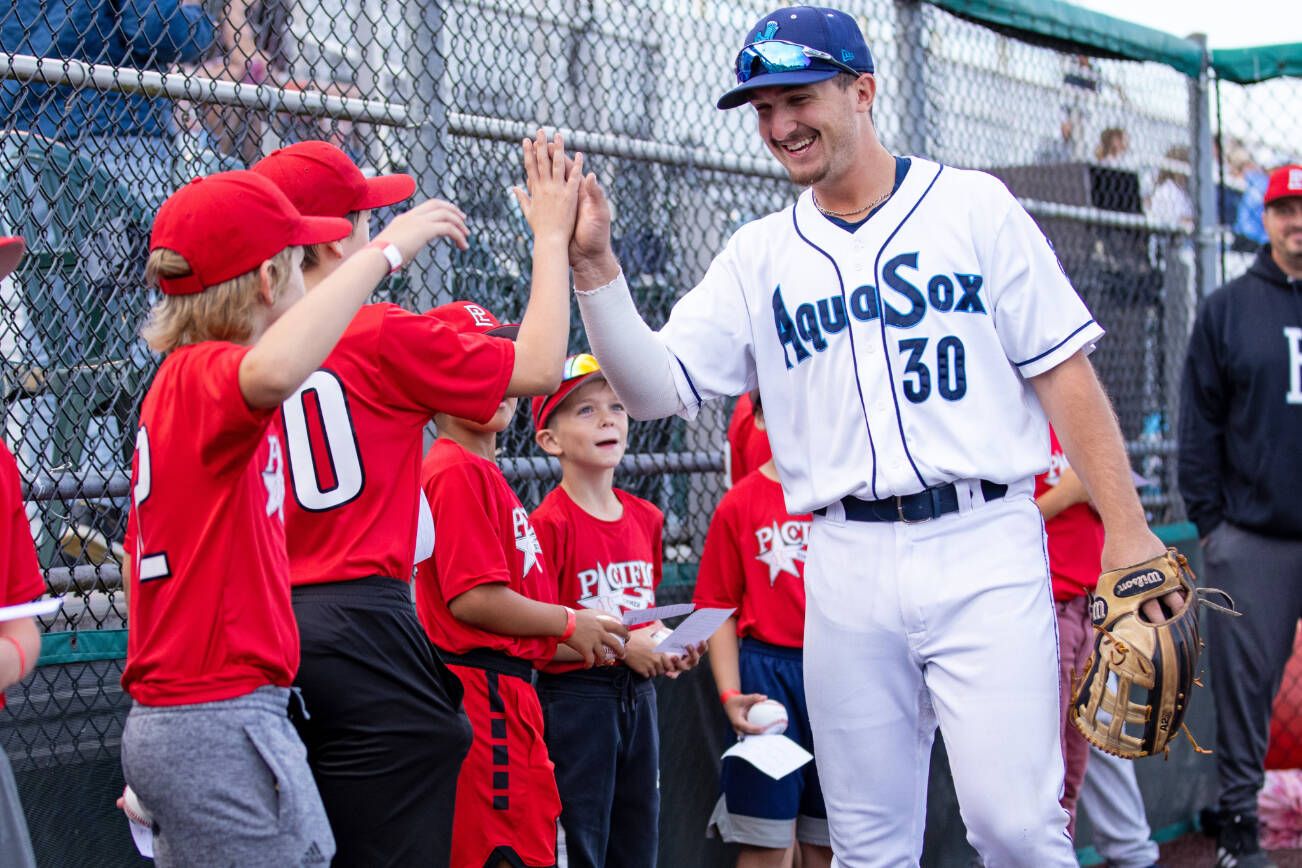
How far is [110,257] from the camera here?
10.8 feet

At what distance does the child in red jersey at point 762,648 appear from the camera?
12.5 feet

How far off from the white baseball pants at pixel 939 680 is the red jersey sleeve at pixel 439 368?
774 mm

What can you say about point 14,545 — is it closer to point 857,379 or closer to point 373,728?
point 373,728

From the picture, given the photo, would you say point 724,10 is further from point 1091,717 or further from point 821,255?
point 1091,717

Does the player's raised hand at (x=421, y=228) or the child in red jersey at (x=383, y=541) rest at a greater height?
the player's raised hand at (x=421, y=228)

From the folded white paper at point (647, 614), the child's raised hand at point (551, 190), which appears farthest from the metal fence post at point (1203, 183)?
the child's raised hand at point (551, 190)

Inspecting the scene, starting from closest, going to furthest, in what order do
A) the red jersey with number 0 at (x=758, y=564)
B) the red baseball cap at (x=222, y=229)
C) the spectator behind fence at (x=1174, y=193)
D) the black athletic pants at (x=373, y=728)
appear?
the red baseball cap at (x=222, y=229) < the black athletic pants at (x=373, y=728) < the red jersey with number 0 at (x=758, y=564) < the spectator behind fence at (x=1174, y=193)

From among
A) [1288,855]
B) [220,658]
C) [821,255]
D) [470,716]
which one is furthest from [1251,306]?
[220,658]

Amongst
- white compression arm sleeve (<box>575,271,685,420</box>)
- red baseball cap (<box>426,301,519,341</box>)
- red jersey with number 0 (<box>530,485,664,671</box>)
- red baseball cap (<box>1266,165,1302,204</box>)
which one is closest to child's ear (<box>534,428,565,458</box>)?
red jersey with number 0 (<box>530,485,664,671</box>)

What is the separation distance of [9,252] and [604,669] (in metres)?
1.78

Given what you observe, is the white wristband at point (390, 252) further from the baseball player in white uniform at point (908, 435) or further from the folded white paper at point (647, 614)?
the folded white paper at point (647, 614)

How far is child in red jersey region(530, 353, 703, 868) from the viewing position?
3340 millimetres

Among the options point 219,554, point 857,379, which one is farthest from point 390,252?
point 857,379

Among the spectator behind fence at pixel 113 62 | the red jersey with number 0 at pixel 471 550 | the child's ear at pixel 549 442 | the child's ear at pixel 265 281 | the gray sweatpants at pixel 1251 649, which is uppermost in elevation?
the spectator behind fence at pixel 113 62
